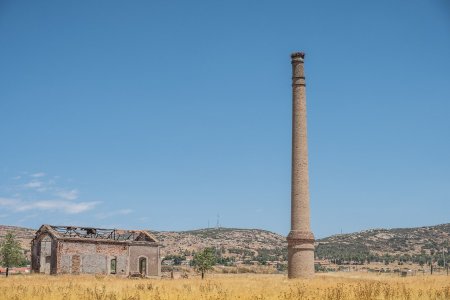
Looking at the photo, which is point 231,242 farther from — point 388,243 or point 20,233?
point 20,233

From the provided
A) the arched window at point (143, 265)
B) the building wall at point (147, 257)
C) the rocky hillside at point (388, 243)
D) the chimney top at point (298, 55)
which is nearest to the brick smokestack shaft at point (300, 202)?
the chimney top at point (298, 55)

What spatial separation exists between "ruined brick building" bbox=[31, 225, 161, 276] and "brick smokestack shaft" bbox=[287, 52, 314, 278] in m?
15.7

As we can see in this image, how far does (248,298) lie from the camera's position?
14961mm

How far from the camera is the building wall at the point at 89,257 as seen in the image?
37.6m

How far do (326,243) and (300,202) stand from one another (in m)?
83.4

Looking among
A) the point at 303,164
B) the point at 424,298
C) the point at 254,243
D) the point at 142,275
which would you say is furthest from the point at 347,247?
the point at 424,298

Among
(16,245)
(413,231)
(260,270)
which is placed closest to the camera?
(16,245)

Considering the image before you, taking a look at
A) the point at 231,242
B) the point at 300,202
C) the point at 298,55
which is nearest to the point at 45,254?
the point at 300,202

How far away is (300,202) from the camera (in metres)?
30.0

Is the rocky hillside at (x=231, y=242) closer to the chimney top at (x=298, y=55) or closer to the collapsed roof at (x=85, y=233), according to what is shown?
the collapsed roof at (x=85, y=233)

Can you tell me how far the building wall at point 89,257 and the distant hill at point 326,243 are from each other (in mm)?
47826

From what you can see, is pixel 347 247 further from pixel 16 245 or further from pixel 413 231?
pixel 16 245

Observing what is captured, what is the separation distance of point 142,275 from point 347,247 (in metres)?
70.2

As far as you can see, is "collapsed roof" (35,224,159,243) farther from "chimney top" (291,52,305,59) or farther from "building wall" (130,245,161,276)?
"chimney top" (291,52,305,59)
